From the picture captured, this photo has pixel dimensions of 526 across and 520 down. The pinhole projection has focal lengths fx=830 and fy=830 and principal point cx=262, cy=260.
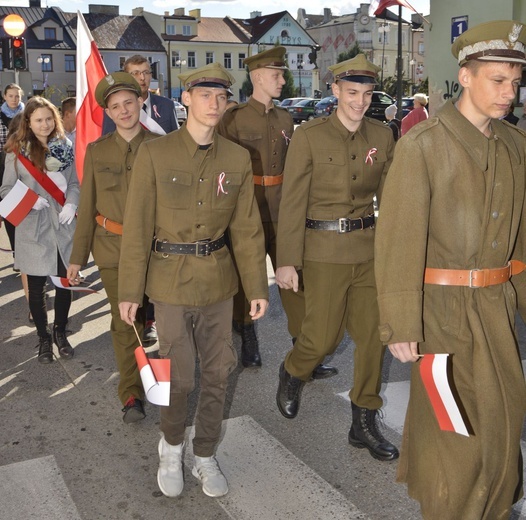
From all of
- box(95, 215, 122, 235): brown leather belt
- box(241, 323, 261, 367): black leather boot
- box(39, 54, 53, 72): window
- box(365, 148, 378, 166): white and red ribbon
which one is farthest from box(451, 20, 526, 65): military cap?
box(39, 54, 53, 72): window

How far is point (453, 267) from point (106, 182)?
2.81 metres

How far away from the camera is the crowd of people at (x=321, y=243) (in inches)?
130

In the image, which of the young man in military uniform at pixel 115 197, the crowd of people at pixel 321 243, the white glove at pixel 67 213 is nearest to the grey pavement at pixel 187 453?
the crowd of people at pixel 321 243

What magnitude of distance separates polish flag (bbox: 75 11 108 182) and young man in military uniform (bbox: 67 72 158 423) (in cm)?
179

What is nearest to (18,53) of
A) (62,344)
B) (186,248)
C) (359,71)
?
(62,344)

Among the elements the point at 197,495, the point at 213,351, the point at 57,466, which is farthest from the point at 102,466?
the point at 213,351

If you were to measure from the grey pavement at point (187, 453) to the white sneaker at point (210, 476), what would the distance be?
45 millimetres

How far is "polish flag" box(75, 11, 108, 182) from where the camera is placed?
7293 mm

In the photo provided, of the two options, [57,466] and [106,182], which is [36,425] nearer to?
[57,466]

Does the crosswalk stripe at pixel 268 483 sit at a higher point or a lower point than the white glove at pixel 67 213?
lower

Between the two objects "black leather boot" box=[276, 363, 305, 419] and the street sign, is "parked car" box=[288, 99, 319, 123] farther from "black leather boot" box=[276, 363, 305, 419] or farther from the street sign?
"black leather boot" box=[276, 363, 305, 419]

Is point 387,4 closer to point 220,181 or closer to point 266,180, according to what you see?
point 266,180

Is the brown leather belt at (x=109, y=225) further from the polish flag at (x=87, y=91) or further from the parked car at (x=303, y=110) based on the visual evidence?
the parked car at (x=303, y=110)

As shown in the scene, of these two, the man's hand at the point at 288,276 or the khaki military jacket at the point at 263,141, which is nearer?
the man's hand at the point at 288,276
